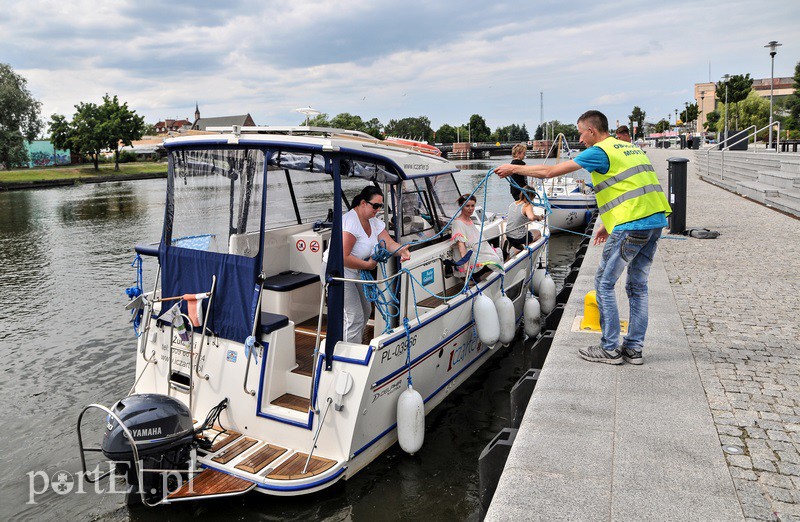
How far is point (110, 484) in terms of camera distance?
598 centimetres

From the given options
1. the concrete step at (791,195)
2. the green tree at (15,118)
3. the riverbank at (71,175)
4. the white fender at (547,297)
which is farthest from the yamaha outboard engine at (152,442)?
the green tree at (15,118)

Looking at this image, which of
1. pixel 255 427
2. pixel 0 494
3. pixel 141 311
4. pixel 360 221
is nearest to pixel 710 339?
pixel 360 221

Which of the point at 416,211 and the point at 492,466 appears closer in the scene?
the point at 492,466

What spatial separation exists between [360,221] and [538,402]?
242cm

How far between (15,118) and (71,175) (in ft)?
43.9

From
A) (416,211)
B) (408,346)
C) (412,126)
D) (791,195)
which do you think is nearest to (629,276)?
(408,346)

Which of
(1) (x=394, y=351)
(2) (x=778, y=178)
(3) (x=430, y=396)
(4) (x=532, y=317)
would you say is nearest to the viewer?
(1) (x=394, y=351)

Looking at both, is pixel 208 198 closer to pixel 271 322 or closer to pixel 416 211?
pixel 271 322

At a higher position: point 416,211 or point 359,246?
point 416,211

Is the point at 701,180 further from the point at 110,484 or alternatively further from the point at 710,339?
the point at 110,484

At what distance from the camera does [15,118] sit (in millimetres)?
69312

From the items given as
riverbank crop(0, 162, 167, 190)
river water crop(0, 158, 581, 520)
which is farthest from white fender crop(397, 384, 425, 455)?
riverbank crop(0, 162, 167, 190)

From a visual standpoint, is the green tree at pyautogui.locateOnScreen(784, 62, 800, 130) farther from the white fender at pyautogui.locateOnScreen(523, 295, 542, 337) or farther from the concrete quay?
the concrete quay

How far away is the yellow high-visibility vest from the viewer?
533 cm
